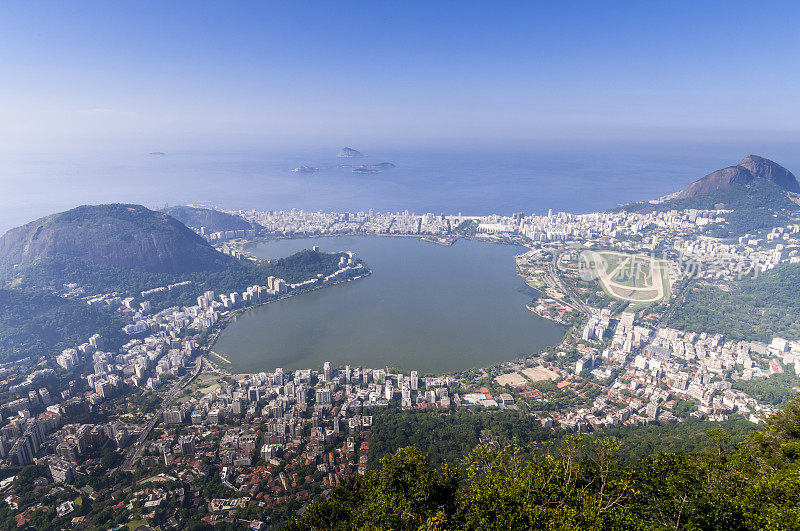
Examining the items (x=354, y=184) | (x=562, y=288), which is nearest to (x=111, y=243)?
(x=562, y=288)

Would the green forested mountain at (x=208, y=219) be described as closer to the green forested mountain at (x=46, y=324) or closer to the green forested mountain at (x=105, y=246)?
the green forested mountain at (x=105, y=246)

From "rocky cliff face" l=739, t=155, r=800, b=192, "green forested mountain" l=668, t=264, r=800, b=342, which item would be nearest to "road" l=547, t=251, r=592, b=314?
"green forested mountain" l=668, t=264, r=800, b=342

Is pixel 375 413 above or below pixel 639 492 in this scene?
below

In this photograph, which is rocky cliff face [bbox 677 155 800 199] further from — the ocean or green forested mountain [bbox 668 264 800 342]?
green forested mountain [bbox 668 264 800 342]

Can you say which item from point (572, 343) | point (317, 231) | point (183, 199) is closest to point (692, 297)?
point (572, 343)

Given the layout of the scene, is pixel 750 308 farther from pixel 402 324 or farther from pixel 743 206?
pixel 743 206

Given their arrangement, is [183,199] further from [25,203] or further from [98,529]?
[98,529]
